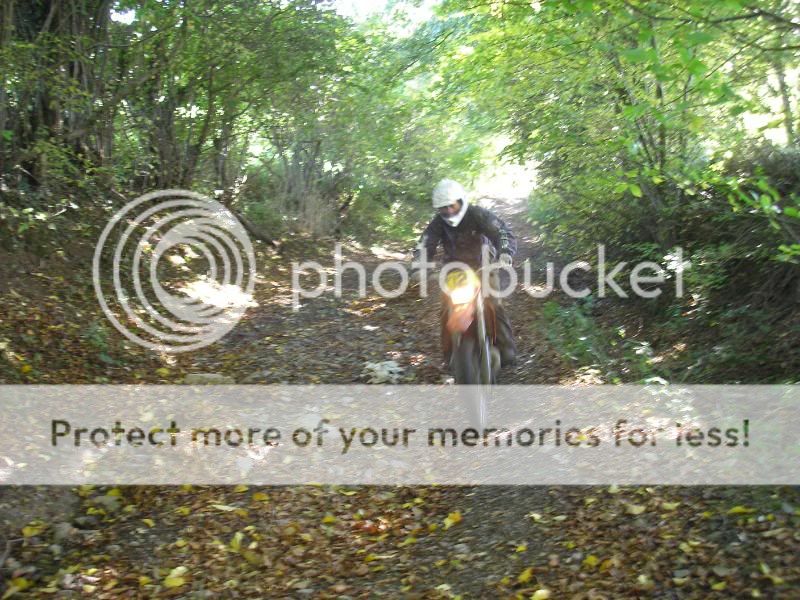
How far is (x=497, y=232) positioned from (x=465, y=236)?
0.34 m

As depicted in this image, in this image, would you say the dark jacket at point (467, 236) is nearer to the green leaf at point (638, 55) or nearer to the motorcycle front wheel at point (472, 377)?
the motorcycle front wheel at point (472, 377)

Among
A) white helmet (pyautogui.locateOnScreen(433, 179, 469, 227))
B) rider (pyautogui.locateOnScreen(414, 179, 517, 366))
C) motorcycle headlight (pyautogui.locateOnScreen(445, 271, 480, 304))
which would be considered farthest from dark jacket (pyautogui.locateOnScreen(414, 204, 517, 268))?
motorcycle headlight (pyautogui.locateOnScreen(445, 271, 480, 304))

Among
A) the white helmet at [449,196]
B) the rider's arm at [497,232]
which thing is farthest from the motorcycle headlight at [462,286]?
the white helmet at [449,196]

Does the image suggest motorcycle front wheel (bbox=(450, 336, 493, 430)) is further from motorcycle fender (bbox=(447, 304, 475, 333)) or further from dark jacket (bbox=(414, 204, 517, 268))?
dark jacket (bbox=(414, 204, 517, 268))

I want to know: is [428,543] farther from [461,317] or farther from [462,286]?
[462,286]

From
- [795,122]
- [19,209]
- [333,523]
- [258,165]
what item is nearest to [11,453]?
[333,523]

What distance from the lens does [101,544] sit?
13.9 feet

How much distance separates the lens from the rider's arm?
20.1 ft

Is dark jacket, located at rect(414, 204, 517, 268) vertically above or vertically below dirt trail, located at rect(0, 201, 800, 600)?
above

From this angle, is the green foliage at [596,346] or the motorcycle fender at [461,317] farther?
the green foliage at [596,346]

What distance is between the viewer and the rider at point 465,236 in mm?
6188

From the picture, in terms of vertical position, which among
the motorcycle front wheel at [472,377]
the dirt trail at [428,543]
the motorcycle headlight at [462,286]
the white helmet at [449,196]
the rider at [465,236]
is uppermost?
the white helmet at [449,196]

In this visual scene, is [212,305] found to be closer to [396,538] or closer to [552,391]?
Result: [552,391]

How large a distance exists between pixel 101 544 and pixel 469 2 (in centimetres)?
757
